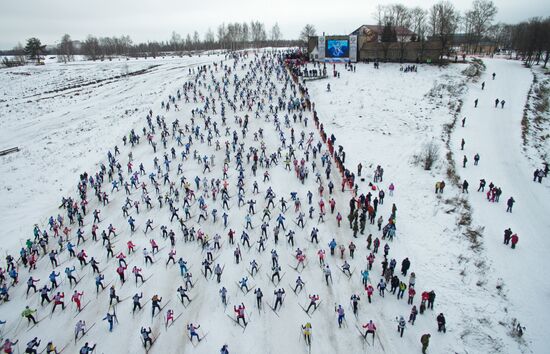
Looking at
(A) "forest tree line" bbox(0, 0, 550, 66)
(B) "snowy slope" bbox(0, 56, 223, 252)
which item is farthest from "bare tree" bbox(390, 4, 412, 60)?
(B) "snowy slope" bbox(0, 56, 223, 252)

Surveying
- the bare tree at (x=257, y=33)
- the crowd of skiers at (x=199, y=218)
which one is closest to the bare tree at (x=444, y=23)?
the crowd of skiers at (x=199, y=218)

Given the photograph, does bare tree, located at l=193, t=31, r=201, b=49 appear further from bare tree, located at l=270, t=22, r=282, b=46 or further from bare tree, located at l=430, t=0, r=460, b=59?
bare tree, located at l=430, t=0, r=460, b=59

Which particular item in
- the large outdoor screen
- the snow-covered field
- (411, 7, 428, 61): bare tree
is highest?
(411, 7, 428, 61): bare tree

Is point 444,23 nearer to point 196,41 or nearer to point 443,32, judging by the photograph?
point 443,32

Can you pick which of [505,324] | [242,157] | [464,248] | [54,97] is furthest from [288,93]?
[54,97]

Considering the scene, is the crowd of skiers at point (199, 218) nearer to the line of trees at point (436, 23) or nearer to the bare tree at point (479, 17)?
the line of trees at point (436, 23)

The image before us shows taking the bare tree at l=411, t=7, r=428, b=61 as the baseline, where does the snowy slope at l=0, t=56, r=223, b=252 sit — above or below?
below

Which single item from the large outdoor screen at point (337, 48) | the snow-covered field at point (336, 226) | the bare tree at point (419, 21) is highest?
the bare tree at point (419, 21)

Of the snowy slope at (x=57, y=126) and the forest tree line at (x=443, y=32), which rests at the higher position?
the forest tree line at (x=443, y=32)
